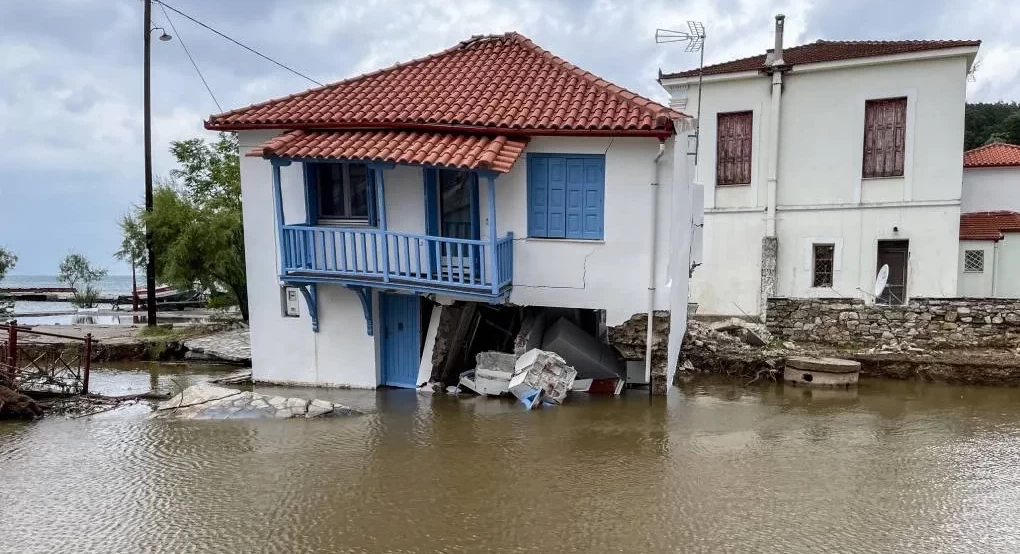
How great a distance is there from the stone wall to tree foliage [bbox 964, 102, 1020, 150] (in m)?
25.2

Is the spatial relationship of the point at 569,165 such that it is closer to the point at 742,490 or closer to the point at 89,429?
the point at 742,490

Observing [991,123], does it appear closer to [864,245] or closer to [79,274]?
[864,245]

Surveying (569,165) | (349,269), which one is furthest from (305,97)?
(569,165)

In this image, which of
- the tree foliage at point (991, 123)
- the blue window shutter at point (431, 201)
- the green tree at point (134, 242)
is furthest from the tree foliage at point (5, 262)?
the tree foliage at point (991, 123)

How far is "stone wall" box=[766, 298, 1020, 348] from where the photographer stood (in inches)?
481

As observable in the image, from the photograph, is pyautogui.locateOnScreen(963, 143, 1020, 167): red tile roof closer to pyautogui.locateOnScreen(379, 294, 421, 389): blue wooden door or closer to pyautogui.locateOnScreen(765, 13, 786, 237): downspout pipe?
pyautogui.locateOnScreen(765, 13, 786, 237): downspout pipe

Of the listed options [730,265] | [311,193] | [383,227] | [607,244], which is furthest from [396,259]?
[730,265]

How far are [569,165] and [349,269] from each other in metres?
4.11

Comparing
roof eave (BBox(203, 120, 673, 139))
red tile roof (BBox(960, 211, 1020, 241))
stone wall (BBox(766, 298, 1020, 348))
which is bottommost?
stone wall (BBox(766, 298, 1020, 348))

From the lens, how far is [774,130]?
16156mm

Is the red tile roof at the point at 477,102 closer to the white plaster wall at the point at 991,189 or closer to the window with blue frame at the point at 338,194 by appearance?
the window with blue frame at the point at 338,194

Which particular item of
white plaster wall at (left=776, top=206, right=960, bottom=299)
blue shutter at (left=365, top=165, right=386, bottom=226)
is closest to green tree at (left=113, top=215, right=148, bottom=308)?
blue shutter at (left=365, top=165, right=386, bottom=226)

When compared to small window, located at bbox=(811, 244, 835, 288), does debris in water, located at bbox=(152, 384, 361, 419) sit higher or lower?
lower

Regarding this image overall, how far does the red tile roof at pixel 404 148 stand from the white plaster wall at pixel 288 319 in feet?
3.36
